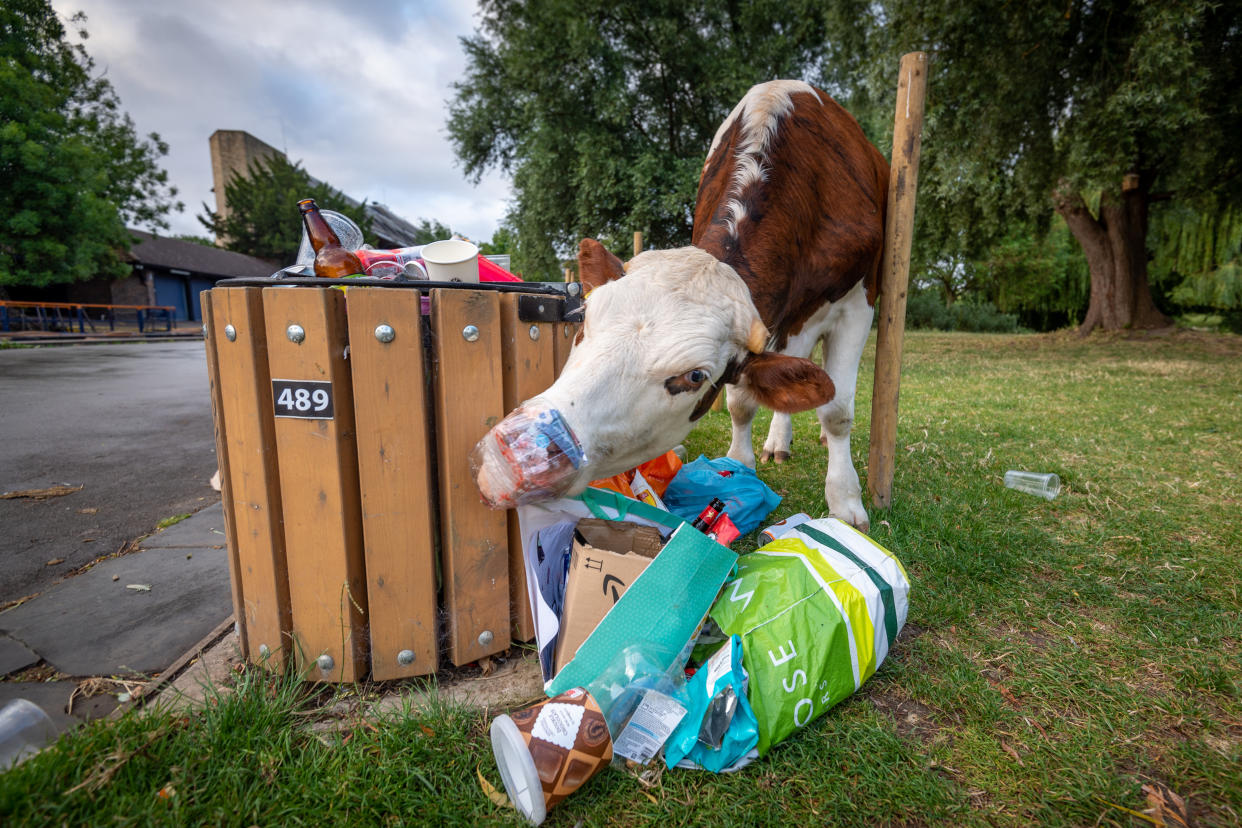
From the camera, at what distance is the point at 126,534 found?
9.21 ft

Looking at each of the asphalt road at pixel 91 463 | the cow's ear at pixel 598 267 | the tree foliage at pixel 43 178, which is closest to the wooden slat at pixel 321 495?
the cow's ear at pixel 598 267

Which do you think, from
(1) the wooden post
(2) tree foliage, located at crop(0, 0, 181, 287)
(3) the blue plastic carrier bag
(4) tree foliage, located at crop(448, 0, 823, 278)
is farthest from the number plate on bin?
(2) tree foliage, located at crop(0, 0, 181, 287)

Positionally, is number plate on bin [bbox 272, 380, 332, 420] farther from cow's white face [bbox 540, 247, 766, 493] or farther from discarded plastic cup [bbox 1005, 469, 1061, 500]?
discarded plastic cup [bbox 1005, 469, 1061, 500]

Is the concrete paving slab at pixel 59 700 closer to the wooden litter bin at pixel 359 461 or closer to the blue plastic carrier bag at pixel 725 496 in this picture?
the wooden litter bin at pixel 359 461

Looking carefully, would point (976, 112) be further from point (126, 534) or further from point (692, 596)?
point (126, 534)

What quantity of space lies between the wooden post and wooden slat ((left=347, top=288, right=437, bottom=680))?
2.14 metres

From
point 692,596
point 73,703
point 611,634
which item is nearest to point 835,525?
point 692,596

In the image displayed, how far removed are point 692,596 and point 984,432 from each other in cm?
441

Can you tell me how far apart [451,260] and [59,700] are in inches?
66.8

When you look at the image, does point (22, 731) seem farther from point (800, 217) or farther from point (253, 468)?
point (800, 217)

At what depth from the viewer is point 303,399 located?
1495mm

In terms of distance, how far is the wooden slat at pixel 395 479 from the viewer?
1.49m

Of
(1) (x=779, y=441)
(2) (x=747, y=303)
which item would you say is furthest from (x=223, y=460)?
(1) (x=779, y=441)

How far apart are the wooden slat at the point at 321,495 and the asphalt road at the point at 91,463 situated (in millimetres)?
1524
